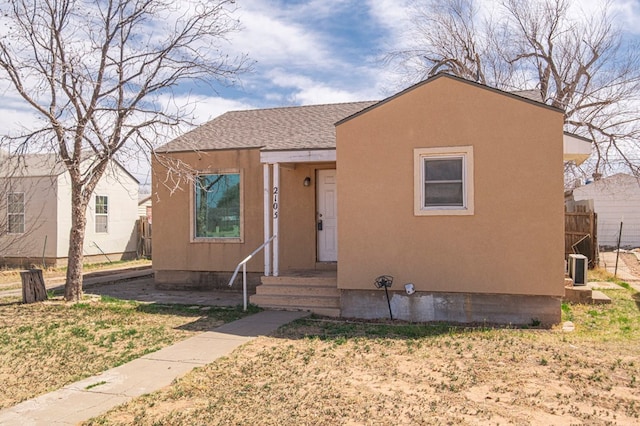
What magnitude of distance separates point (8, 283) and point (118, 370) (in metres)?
11.3

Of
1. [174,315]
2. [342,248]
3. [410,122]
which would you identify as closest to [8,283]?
[174,315]

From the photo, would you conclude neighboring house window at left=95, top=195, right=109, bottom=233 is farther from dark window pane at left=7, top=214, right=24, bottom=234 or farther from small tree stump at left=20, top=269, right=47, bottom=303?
small tree stump at left=20, top=269, right=47, bottom=303

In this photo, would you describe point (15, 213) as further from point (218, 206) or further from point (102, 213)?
point (218, 206)

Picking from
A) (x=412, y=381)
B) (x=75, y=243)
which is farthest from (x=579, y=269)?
(x=75, y=243)

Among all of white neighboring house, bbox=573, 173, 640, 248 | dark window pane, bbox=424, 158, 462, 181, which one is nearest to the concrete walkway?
dark window pane, bbox=424, 158, 462, 181

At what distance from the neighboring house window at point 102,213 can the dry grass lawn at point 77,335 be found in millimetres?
9636

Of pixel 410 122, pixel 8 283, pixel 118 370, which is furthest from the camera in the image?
pixel 8 283

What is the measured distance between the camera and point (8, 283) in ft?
51.2

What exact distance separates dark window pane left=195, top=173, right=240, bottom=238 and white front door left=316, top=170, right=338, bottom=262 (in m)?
2.03

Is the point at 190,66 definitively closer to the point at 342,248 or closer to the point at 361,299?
the point at 342,248

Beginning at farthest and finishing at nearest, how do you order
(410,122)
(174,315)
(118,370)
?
(174,315)
(410,122)
(118,370)

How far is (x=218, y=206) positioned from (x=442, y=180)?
5939mm

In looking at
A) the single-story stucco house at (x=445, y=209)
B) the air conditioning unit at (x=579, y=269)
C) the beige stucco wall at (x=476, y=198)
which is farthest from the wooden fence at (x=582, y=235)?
the beige stucco wall at (x=476, y=198)

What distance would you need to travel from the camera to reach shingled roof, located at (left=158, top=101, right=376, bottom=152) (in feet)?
38.9
